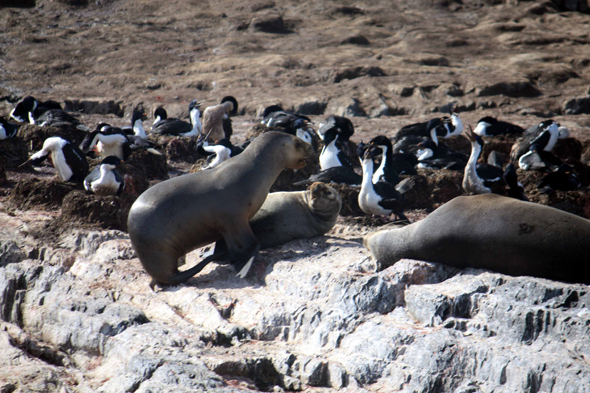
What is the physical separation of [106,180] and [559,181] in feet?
19.5

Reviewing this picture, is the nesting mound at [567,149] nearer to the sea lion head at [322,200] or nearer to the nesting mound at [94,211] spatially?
the sea lion head at [322,200]

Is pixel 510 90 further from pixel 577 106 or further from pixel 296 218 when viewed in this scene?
pixel 296 218

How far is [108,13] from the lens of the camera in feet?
85.4

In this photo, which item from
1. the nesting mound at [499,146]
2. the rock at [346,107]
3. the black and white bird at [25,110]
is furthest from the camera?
the rock at [346,107]

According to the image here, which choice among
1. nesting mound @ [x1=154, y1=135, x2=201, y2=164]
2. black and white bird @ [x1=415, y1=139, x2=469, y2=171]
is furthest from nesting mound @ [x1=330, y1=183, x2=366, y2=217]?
nesting mound @ [x1=154, y1=135, x2=201, y2=164]

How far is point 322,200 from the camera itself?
5.97 m

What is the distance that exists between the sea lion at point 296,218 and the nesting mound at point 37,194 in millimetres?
3258

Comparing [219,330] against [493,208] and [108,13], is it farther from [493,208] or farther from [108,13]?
[108,13]

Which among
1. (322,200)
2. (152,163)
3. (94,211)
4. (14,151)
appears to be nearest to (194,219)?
(322,200)

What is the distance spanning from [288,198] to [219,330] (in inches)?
87.2

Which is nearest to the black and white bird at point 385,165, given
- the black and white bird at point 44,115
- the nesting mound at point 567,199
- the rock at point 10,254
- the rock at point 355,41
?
the nesting mound at point 567,199

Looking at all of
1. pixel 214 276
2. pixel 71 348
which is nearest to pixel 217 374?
pixel 71 348

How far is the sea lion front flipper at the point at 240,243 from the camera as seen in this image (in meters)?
5.38

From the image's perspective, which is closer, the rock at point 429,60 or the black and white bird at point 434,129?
the black and white bird at point 434,129
